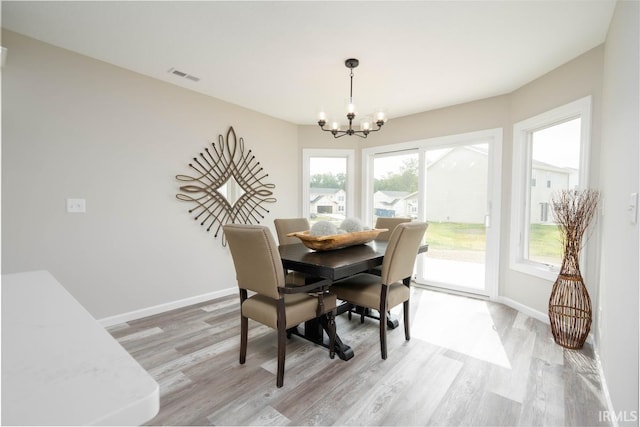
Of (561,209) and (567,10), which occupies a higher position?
(567,10)

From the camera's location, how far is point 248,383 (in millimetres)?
1994

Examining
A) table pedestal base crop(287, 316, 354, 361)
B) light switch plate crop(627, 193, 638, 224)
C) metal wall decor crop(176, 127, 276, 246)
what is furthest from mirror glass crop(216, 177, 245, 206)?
light switch plate crop(627, 193, 638, 224)

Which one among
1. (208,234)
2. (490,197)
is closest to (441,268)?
(490,197)

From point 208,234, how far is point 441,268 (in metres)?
3.10

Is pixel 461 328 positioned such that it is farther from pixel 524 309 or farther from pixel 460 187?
pixel 460 187

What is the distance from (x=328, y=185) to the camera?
4.93 metres

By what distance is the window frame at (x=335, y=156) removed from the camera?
4.79 meters

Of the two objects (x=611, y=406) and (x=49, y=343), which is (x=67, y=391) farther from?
(x=611, y=406)

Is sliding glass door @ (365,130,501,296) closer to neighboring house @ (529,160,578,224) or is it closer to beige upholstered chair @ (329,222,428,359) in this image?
neighboring house @ (529,160,578,224)

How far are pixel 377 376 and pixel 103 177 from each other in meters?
2.92

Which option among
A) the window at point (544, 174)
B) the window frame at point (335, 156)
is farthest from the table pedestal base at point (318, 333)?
the window frame at point (335, 156)

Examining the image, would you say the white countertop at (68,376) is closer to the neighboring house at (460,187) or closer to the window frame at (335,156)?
the neighboring house at (460,187)

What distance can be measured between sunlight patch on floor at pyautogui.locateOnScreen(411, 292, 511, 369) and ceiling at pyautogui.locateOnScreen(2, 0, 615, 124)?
2.45 metres

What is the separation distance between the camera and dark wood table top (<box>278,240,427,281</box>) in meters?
1.95
